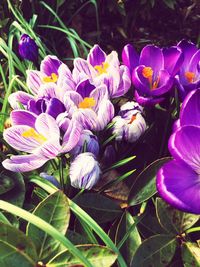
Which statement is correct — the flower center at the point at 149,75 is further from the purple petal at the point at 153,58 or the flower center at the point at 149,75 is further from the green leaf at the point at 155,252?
the green leaf at the point at 155,252

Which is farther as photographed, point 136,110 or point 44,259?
point 136,110

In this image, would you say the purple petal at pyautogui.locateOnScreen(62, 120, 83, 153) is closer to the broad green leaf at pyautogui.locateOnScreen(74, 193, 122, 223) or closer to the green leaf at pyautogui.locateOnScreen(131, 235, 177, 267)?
the broad green leaf at pyautogui.locateOnScreen(74, 193, 122, 223)

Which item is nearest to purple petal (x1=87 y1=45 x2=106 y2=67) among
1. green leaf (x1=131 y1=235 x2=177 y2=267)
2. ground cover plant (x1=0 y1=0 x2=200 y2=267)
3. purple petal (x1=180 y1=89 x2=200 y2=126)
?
ground cover plant (x1=0 y1=0 x2=200 y2=267)

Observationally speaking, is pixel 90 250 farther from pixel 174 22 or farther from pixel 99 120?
pixel 174 22

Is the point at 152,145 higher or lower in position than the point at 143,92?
lower

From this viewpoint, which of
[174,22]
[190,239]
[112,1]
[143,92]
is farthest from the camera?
[174,22]

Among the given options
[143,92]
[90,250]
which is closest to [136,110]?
[143,92]

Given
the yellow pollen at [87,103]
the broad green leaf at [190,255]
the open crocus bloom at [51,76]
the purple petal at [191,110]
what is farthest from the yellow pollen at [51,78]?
the broad green leaf at [190,255]
